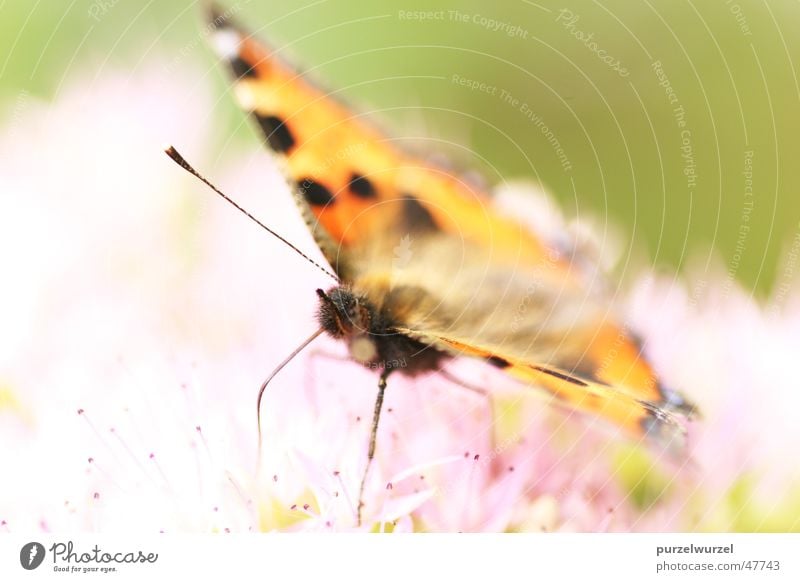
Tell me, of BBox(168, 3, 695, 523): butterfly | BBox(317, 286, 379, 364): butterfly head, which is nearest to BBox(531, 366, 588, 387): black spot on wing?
BBox(168, 3, 695, 523): butterfly

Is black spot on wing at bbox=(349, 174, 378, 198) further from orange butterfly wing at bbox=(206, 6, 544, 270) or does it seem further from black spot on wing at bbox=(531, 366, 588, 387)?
black spot on wing at bbox=(531, 366, 588, 387)

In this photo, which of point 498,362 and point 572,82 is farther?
point 572,82

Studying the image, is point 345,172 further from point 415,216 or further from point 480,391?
point 480,391

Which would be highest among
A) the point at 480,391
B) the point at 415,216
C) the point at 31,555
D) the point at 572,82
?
the point at 572,82

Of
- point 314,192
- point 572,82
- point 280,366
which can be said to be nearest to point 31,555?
point 280,366

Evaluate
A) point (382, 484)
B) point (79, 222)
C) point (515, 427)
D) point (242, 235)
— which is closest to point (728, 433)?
point (515, 427)
